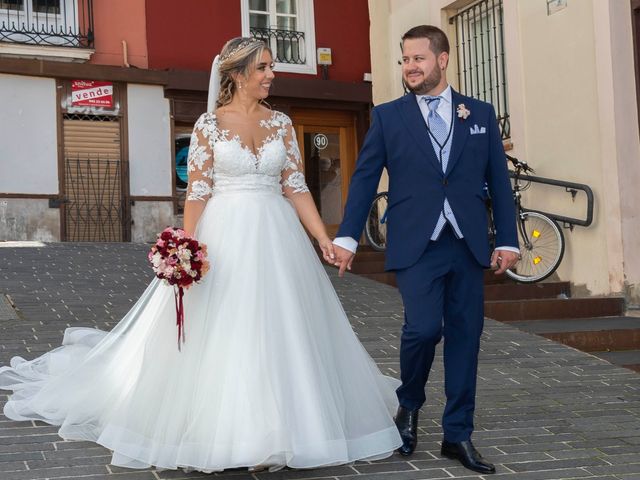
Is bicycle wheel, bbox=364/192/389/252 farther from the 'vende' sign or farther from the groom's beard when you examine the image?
the groom's beard

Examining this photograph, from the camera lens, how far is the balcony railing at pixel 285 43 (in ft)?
59.3

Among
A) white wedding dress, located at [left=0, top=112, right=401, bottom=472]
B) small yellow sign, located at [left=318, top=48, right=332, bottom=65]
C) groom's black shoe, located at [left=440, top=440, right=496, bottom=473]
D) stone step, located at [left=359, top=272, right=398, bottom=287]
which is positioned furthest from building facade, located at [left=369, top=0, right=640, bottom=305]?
small yellow sign, located at [left=318, top=48, right=332, bottom=65]

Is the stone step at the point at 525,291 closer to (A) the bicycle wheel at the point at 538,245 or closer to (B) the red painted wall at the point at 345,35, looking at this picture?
(A) the bicycle wheel at the point at 538,245

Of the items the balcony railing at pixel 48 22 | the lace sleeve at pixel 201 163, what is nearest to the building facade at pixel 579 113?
the lace sleeve at pixel 201 163

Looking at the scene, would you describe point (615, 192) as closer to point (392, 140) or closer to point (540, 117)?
point (540, 117)

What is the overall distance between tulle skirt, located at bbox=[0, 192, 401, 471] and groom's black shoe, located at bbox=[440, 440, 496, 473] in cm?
28

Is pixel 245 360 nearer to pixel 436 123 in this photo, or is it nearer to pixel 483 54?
pixel 436 123

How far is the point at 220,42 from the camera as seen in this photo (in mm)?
17828

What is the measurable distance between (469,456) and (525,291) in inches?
235


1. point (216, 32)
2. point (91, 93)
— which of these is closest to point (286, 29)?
point (216, 32)

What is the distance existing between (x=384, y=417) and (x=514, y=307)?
4.88 m

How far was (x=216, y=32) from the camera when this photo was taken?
1775 cm

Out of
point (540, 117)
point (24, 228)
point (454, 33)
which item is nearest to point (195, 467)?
point (540, 117)

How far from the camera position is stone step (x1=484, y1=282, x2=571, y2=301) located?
1007 cm
